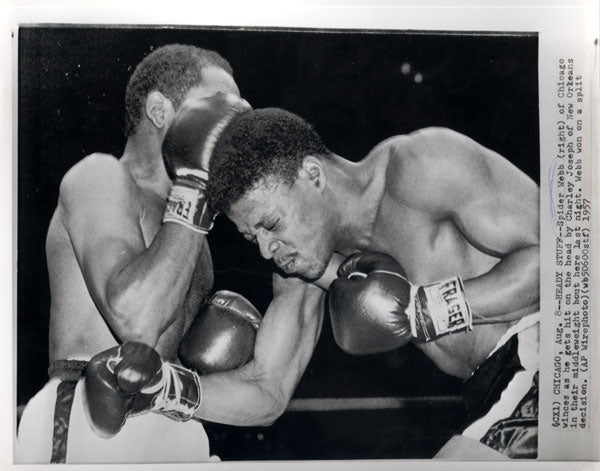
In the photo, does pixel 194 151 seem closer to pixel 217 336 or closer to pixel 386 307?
pixel 217 336

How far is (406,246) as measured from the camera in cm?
172

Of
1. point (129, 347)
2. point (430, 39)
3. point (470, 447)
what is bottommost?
point (470, 447)

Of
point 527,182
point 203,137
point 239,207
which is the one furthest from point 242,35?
point 527,182

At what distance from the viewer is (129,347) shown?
1686 millimetres

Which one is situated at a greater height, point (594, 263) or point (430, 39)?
point (430, 39)

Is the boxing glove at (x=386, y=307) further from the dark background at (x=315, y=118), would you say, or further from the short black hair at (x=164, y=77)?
the short black hair at (x=164, y=77)

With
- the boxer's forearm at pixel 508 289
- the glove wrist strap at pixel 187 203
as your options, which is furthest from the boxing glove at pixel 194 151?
the boxer's forearm at pixel 508 289

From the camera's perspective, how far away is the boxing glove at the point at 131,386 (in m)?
1.67

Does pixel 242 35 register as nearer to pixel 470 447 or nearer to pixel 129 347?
pixel 129 347

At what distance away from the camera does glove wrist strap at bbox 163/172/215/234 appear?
1.68m

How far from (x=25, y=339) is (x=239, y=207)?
61cm

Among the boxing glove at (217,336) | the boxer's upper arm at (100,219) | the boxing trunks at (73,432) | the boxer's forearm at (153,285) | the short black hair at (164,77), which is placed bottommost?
the boxing trunks at (73,432)

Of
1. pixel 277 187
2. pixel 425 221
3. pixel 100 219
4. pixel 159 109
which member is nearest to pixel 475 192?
pixel 425 221

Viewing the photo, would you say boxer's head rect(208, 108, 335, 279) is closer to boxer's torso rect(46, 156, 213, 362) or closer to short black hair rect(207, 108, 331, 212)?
short black hair rect(207, 108, 331, 212)
